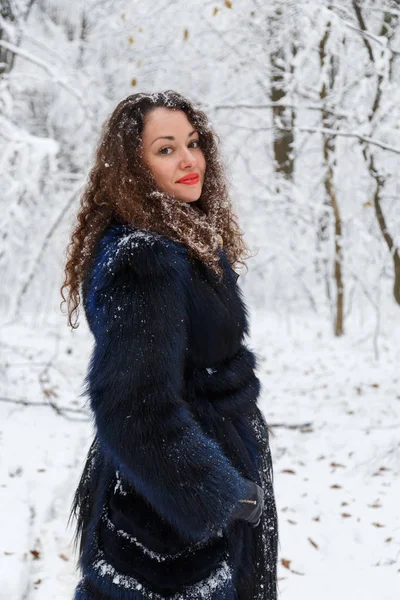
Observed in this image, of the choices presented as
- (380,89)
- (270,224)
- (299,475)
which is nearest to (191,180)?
(380,89)

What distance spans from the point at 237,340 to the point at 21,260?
11374mm

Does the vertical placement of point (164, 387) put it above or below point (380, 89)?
below

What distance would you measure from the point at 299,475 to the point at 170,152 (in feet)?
12.2

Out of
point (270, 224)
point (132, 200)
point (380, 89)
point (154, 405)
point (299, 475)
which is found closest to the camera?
point (154, 405)

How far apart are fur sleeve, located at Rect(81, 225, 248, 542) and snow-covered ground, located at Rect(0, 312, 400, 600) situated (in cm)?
23

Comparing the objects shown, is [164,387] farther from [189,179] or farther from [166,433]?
[189,179]

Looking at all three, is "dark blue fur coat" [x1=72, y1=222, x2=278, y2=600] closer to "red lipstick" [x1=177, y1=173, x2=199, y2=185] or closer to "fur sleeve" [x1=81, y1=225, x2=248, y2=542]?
"fur sleeve" [x1=81, y1=225, x2=248, y2=542]

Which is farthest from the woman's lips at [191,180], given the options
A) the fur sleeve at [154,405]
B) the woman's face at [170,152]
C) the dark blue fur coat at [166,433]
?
the fur sleeve at [154,405]

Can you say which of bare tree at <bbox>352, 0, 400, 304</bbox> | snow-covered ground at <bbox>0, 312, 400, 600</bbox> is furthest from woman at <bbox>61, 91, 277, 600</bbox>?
bare tree at <bbox>352, 0, 400, 304</bbox>

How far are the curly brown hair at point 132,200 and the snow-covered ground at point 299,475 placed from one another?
479 mm

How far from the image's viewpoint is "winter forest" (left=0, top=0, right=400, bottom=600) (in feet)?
12.1

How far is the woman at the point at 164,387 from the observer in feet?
4.41

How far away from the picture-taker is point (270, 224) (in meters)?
11.4

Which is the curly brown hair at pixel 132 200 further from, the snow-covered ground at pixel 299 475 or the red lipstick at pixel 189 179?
the snow-covered ground at pixel 299 475
